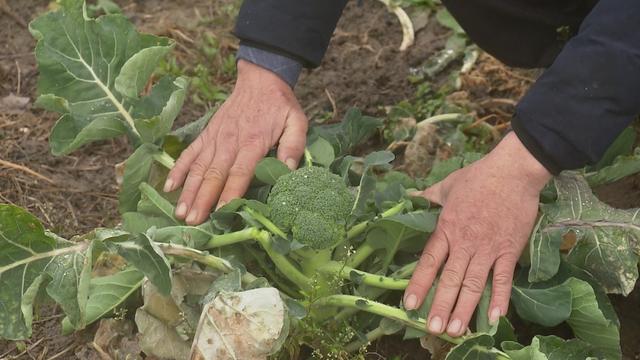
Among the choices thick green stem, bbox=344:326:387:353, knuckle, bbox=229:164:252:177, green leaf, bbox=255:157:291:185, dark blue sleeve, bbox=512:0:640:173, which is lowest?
thick green stem, bbox=344:326:387:353

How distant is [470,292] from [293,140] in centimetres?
73

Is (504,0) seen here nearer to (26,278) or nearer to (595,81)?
(595,81)

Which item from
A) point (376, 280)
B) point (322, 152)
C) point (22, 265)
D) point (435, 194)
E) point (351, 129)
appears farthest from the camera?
point (351, 129)

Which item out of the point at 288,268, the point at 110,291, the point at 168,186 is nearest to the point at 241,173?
the point at 168,186

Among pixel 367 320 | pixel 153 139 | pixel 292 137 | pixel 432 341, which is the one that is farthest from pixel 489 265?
pixel 153 139

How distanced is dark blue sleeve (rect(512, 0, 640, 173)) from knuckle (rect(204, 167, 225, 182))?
873 millimetres

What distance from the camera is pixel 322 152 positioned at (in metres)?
2.55

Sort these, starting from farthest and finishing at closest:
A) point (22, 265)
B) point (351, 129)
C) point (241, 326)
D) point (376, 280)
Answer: point (351, 129)
point (376, 280)
point (22, 265)
point (241, 326)

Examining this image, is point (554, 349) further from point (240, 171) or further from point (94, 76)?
point (94, 76)

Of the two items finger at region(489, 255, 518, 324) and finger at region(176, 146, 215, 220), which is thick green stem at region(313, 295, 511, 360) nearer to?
finger at region(489, 255, 518, 324)

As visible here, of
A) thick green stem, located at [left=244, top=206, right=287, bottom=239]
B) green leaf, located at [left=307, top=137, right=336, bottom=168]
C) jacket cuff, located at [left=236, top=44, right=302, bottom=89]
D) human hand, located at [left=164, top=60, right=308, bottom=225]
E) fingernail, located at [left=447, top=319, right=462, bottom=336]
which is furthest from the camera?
jacket cuff, located at [left=236, top=44, right=302, bottom=89]

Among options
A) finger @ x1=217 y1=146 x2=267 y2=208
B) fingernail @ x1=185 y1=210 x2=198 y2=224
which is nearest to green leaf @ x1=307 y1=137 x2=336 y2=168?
finger @ x1=217 y1=146 x2=267 y2=208

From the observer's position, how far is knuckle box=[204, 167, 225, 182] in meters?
2.43

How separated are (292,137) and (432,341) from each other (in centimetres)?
75
